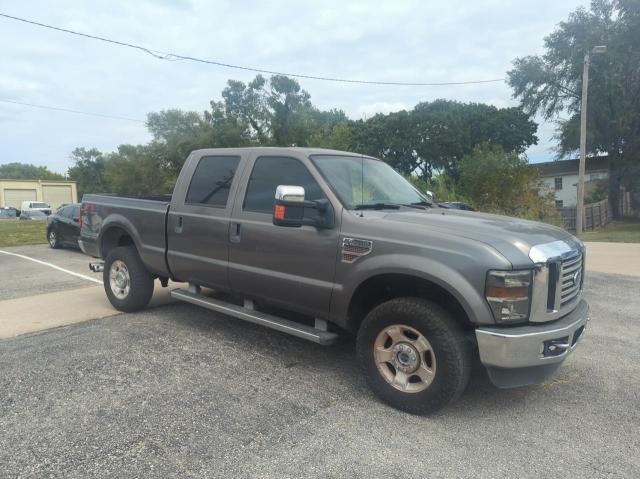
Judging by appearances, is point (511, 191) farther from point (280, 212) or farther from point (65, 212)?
point (280, 212)

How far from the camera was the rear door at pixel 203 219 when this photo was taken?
479 centimetres

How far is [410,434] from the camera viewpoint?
324 centimetres

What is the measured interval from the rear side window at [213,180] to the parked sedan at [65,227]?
8917 mm

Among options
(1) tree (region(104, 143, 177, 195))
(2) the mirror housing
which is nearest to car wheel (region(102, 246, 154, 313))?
(2) the mirror housing

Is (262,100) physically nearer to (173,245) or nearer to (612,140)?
(612,140)

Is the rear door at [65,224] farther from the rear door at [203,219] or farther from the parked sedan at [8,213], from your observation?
the parked sedan at [8,213]

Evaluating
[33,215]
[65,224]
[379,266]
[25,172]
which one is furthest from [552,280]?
[25,172]

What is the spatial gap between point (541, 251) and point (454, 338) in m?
0.81

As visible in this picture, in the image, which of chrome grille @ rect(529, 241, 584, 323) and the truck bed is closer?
chrome grille @ rect(529, 241, 584, 323)

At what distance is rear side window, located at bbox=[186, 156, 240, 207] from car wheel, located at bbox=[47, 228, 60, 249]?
1014cm

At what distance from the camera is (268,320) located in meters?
4.32

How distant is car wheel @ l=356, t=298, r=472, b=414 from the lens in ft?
10.8

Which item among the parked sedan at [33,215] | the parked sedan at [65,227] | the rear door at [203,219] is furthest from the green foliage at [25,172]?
the rear door at [203,219]

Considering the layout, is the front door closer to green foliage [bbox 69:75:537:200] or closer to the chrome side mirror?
the chrome side mirror
